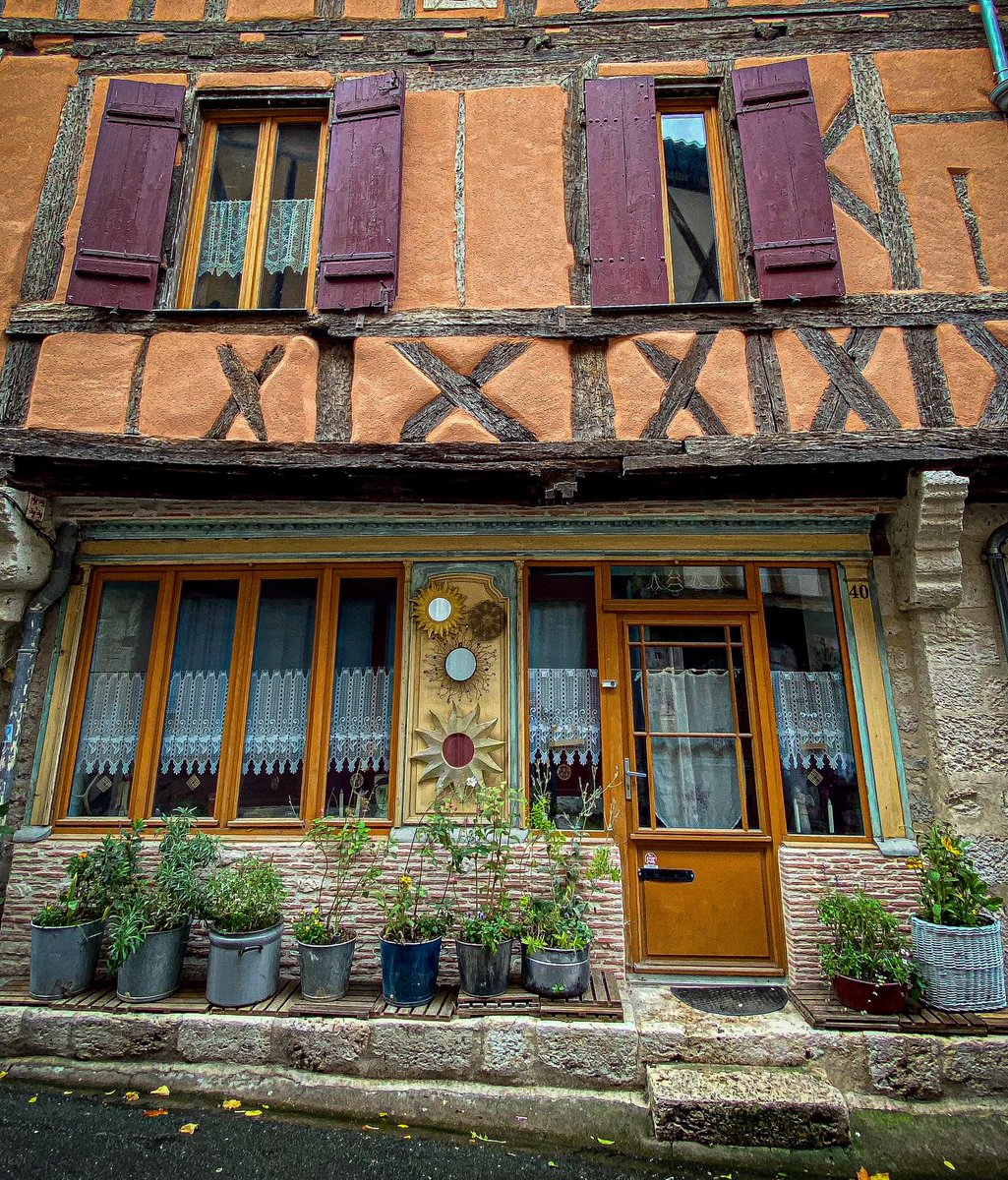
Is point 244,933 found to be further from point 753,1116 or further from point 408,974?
point 753,1116

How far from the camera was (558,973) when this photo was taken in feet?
12.1

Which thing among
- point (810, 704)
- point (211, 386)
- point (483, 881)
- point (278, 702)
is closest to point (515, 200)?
point (211, 386)

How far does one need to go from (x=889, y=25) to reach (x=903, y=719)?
460 centimetres

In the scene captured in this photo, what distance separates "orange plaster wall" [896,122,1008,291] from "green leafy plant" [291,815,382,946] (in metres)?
4.76

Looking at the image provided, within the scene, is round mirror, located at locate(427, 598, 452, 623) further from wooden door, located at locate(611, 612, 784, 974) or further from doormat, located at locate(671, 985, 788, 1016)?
doormat, located at locate(671, 985, 788, 1016)

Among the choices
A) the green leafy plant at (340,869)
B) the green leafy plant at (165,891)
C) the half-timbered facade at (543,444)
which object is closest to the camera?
the green leafy plant at (165,891)

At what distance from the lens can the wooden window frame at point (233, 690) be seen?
14.5 feet

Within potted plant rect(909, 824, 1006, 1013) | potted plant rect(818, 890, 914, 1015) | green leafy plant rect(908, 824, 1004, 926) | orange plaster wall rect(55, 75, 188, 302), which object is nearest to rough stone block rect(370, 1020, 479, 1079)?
potted plant rect(818, 890, 914, 1015)

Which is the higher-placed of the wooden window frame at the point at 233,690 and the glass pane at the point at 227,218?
the glass pane at the point at 227,218

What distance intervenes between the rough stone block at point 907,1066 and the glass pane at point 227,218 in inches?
218

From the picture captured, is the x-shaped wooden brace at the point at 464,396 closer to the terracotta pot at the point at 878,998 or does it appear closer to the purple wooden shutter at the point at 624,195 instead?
the purple wooden shutter at the point at 624,195

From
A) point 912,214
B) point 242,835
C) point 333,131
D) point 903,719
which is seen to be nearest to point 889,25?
point 912,214

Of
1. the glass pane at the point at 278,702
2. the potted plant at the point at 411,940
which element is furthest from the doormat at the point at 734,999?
the glass pane at the point at 278,702

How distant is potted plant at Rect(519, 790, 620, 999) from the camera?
12.2 feet
